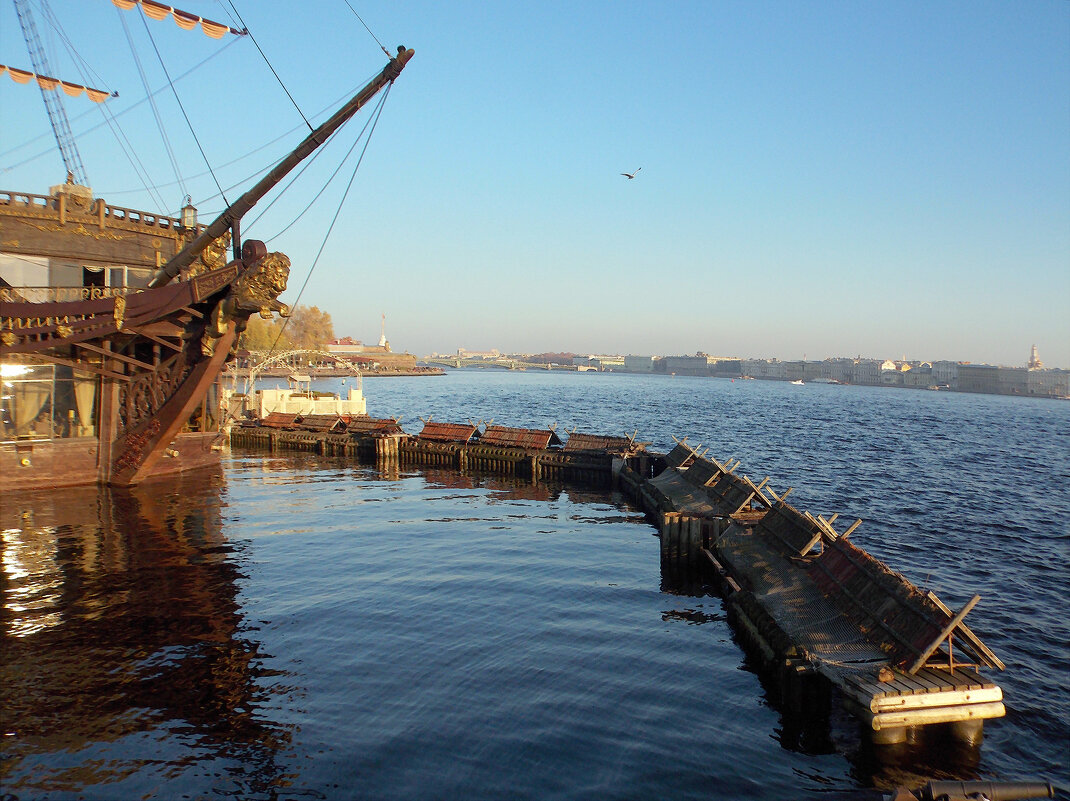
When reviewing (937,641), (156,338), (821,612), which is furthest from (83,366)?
(937,641)

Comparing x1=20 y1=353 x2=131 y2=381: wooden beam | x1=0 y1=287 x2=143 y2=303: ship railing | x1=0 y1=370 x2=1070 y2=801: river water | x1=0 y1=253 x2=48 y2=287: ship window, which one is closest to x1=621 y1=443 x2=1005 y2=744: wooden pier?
x1=0 y1=370 x2=1070 y2=801: river water

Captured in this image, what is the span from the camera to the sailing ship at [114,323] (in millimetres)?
24609

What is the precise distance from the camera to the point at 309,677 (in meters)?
13.9

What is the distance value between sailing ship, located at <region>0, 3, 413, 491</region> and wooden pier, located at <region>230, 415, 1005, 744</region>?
1632 centimetres

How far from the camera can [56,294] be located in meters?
30.3

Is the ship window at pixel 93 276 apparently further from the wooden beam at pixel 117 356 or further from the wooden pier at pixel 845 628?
the wooden pier at pixel 845 628

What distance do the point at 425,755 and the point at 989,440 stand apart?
87260 mm

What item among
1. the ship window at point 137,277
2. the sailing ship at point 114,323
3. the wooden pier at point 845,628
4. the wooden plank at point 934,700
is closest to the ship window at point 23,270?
the sailing ship at point 114,323

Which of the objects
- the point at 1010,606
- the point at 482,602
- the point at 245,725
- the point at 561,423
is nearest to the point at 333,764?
the point at 245,725

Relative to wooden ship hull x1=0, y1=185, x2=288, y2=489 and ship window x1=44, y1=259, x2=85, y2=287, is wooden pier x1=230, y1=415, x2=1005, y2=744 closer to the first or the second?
wooden ship hull x1=0, y1=185, x2=288, y2=489

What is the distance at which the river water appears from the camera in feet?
35.6

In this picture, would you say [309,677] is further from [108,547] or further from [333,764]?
→ [108,547]

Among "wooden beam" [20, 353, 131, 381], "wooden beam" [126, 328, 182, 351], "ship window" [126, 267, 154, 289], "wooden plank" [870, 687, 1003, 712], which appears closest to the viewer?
"wooden plank" [870, 687, 1003, 712]

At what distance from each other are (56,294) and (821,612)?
105ft
